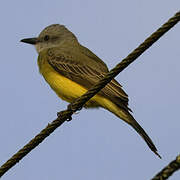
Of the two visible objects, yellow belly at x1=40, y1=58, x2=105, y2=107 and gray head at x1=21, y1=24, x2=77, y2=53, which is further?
gray head at x1=21, y1=24, x2=77, y2=53

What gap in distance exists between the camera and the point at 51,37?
9.19 meters

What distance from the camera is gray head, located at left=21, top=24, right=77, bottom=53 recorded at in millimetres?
9070

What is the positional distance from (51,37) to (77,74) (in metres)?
2.01

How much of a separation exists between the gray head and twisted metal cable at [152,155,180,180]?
623 cm

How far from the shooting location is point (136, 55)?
3932mm

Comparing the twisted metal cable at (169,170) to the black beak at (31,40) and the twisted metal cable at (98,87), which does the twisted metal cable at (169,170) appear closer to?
the twisted metal cable at (98,87)

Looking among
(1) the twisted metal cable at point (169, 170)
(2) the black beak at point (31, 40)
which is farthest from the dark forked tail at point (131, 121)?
(1) the twisted metal cable at point (169, 170)

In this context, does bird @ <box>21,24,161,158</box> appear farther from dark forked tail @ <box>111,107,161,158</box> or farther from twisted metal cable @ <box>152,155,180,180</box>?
twisted metal cable @ <box>152,155,180,180</box>

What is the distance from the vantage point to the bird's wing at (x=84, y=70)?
6789 mm

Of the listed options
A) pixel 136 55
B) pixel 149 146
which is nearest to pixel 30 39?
pixel 149 146

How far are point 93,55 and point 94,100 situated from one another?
1.46m

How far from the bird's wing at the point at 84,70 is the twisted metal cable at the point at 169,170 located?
374 centimetres

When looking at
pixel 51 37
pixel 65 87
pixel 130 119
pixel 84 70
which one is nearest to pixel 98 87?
pixel 130 119

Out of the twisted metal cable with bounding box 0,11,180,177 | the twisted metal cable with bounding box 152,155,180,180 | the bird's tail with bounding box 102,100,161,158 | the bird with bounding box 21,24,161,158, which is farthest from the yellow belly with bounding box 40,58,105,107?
the twisted metal cable with bounding box 152,155,180,180
